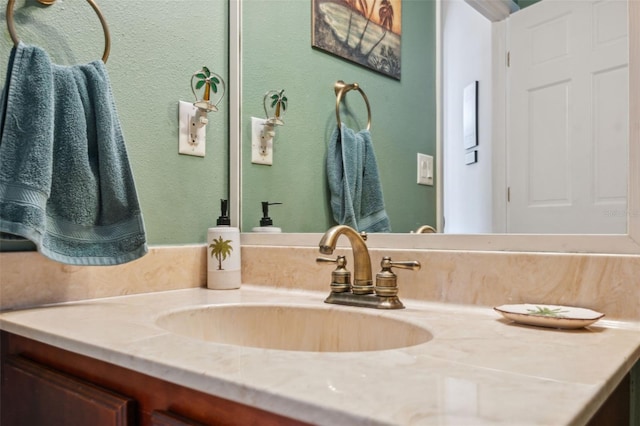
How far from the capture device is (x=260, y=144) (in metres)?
1.28

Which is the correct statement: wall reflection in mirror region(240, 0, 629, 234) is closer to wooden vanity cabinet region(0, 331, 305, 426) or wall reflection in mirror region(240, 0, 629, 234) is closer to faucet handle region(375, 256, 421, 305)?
faucet handle region(375, 256, 421, 305)

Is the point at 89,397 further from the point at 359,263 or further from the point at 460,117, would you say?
the point at 460,117

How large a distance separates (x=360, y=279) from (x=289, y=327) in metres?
0.16

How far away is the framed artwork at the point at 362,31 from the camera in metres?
1.09

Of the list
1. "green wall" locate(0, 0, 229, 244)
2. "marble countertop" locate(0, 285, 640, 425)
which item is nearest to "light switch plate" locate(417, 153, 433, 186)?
"marble countertop" locate(0, 285, 640, 425)

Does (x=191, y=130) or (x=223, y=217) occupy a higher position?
(x=191, y=130)

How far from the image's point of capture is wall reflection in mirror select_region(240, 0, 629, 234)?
74 centimetres

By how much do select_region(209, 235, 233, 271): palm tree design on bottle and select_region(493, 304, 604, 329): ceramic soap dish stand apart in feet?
2.03

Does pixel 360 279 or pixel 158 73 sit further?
pixel 158 73

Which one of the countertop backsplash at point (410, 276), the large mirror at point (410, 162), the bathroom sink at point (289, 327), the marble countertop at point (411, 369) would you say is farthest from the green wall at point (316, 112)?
the marble countertop at point (411, 369)

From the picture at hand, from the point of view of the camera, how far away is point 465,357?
0.53m

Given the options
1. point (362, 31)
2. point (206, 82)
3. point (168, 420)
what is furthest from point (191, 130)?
point (168, 420)

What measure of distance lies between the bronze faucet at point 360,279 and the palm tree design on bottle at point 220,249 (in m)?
0.31

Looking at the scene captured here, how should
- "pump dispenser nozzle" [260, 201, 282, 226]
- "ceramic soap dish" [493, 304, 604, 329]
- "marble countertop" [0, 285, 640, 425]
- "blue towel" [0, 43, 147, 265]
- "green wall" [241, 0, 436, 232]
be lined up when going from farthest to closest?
"pump dispenser nozzle" [260, 201, 282, 226] < "green wall" [241, 0, 436, 232] < "blue towel" [0, 43, 147, 265] < "ceramic soap dish" [493, 304, 604, 329] < "marble countertop" [0, 285, 640, 425]
